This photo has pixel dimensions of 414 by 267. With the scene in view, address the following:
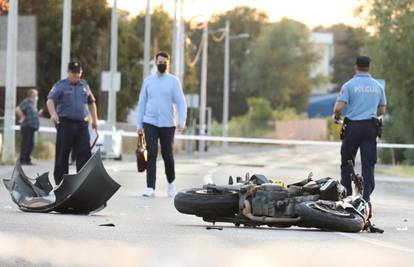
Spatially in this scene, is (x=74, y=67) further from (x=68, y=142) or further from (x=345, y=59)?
(x=345, y=59)

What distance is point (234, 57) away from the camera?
136750 millimetres

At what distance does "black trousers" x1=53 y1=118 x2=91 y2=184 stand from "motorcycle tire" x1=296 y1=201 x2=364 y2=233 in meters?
5.05

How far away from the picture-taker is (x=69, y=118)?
651 inches

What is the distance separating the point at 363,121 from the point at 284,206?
352 centimetres

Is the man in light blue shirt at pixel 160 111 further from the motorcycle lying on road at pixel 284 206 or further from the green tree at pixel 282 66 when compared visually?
the green tree at pixel 282 66

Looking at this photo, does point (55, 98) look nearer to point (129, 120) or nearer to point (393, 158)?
point (393, 158)

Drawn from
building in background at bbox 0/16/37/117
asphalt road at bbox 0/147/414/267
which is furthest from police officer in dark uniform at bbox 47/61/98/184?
building in background at bbox 0/16/37/117

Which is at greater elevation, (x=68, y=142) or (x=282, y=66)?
(x=68, y=142)

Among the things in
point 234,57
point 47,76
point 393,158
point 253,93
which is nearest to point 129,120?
point 47,76

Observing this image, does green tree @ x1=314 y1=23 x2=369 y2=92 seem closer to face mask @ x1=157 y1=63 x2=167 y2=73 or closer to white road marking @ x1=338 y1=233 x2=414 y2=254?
face mask @ x1=157 y1=63 x2=167 y2=73

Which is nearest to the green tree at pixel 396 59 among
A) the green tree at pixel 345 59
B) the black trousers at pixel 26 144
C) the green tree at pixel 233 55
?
the black trousers at pixel 26 144

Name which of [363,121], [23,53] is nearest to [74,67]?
[363,121]

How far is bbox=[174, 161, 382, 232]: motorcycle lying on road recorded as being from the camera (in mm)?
11984

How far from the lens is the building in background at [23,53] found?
37969mm
